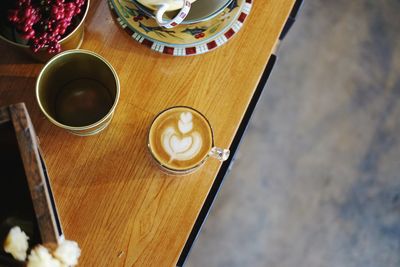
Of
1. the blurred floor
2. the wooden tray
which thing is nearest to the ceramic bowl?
the wooden tray

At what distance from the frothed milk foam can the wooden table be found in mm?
29

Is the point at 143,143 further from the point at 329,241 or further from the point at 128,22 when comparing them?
the point at 329,241

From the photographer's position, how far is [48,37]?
0.72 m

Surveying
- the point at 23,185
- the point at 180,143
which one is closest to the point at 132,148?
the point at 180,143

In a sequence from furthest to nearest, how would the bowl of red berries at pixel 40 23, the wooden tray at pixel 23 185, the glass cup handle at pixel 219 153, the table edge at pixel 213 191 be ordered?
the table edge at pixel 213 191 < the glass cup handle at pixel 219 153 < the bowl of red berries at pixel 40 23 < the wooden tray at pixel 23 185

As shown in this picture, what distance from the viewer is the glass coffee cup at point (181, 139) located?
2.69ft

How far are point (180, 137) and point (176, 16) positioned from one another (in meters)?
0.22

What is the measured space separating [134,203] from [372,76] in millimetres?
1199

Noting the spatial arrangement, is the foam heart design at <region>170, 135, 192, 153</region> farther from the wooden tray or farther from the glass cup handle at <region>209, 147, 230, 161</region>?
the wooden tray

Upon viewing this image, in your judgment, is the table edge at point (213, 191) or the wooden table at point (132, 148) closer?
the wooden table at point (132, 148)

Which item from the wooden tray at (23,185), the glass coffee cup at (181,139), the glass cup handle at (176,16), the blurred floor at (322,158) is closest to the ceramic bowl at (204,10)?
the glass cup handle at (176,16)

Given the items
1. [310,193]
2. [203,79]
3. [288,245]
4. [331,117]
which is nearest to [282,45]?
[331,117]

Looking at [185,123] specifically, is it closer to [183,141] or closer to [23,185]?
[183,141]

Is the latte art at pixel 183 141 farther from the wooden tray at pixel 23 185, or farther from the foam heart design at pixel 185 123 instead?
the wooden tray at pixel 23 185
